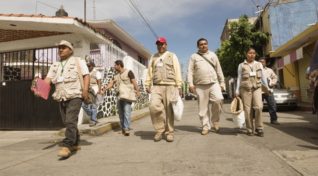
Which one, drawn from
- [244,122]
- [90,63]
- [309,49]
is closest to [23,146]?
[90,63]

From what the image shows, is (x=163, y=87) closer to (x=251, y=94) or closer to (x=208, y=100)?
(x=208, y=100)

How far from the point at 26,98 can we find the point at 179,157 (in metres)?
6.70

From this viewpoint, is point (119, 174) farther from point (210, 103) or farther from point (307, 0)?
point (307, 0)

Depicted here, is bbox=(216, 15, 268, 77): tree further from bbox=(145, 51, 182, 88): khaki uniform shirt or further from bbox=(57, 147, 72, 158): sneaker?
bbox=(57, 147, 72, 158): sneaker

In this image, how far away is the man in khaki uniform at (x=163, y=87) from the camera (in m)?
6.32

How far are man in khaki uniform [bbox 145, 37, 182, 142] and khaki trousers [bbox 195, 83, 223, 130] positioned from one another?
724mm

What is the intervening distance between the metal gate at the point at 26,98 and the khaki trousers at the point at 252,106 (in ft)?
17.4

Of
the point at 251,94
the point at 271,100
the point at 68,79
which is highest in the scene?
the point at 68,79

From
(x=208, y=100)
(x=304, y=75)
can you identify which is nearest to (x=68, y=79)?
(x=208, y=100)

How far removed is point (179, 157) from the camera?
471 centimetres

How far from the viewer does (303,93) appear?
19.9 meters

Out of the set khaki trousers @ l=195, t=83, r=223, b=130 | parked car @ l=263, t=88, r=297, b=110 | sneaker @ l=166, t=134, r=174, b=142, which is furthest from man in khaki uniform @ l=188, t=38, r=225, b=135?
parked car @ l=263, t=88, r=297, b=110

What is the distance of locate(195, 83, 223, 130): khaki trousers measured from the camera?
22.7ft

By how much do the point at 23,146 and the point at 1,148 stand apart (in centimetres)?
39
